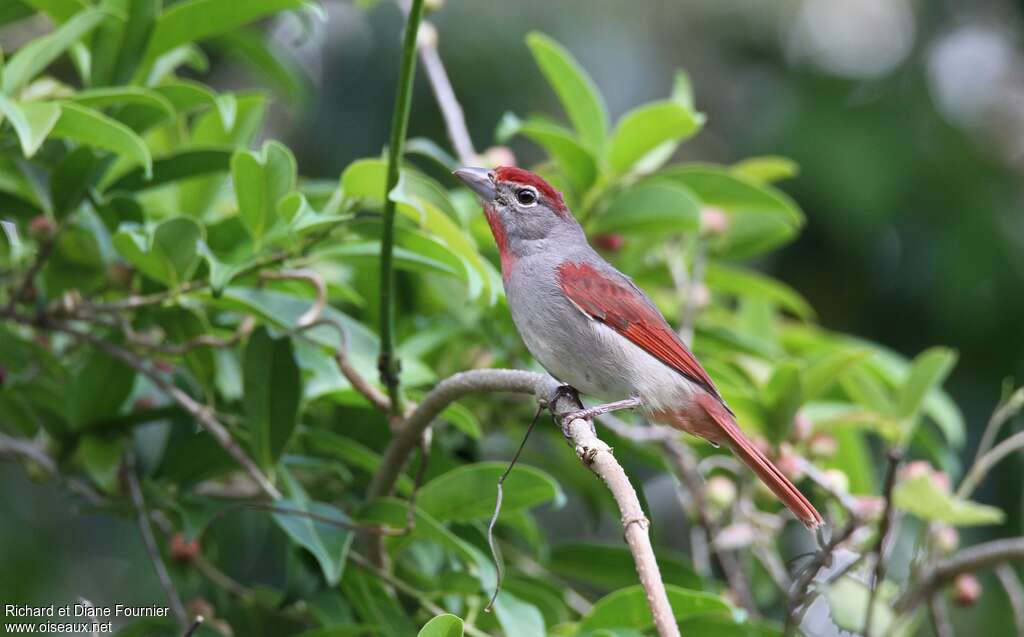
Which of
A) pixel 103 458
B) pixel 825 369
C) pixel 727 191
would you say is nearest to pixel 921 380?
pixel 825 369

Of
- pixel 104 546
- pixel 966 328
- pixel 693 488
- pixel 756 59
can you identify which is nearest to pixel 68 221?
pixel 693 488

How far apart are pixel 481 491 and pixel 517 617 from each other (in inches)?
12.8

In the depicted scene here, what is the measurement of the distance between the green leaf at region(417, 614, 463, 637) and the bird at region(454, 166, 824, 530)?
2.85ft

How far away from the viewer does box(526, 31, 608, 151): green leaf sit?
3.84 meters

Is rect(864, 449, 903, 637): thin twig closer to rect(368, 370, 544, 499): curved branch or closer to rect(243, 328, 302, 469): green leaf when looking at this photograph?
rect(368, 370, 544, 499): curved branch

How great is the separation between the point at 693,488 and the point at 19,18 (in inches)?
95.3

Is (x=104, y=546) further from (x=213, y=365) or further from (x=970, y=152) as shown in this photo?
(x=970, y=152)

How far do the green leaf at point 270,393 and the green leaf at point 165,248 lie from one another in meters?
0.25

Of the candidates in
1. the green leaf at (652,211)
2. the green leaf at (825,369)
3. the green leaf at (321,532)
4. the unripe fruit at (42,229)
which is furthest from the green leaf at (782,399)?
the unripe fruit at (42,229)

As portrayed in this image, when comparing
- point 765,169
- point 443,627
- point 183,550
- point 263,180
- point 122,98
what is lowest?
point 183,550

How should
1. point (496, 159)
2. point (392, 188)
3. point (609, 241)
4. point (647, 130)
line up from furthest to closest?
1. point (496, 159)
2. point (609, 241)
3. point (647, 130)
4. point (392, 188)

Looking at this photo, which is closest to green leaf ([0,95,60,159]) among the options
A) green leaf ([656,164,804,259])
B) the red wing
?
the red wing

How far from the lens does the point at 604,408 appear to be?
3119mm

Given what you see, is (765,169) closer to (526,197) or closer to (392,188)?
(526,197)
